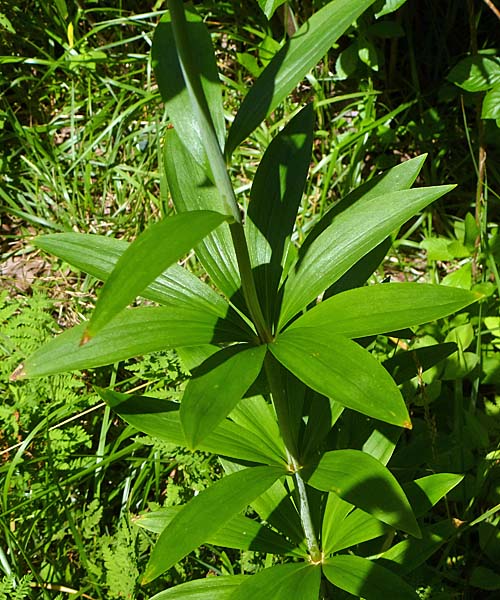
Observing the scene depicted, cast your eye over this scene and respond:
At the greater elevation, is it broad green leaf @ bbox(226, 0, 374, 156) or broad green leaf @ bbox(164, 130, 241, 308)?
broad green leaf @ bbox(226, 0, 374, 156)

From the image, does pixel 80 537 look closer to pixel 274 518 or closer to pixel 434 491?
pixel 274 518

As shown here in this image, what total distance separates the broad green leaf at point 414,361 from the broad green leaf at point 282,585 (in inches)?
15.3

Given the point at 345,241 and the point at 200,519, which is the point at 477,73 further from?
the point at 200,519

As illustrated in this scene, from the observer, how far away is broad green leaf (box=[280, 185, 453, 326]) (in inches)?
39.0

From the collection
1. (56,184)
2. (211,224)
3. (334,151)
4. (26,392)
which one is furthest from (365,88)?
(211,224)

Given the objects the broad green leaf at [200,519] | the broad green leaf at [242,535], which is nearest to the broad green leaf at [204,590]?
the broad green leaf at [242,535]

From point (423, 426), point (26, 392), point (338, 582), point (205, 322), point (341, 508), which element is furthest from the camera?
point (26, 392)

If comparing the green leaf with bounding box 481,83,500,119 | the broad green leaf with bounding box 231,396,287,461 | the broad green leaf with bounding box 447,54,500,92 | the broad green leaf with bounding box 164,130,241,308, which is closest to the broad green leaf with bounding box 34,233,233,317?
the broad green leaf with bounding box 164,130,241,308

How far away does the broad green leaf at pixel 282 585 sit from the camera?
108 centimetres

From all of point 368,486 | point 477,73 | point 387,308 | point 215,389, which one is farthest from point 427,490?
point 477,73

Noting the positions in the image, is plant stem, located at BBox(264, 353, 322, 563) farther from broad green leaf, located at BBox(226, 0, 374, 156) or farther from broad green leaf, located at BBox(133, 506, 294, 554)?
broad green leaf, located at BBox(226, 0, 374, 156)

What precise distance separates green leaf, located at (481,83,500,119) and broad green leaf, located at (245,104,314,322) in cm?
86

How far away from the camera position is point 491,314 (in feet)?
6.55

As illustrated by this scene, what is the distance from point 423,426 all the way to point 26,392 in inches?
40.6
